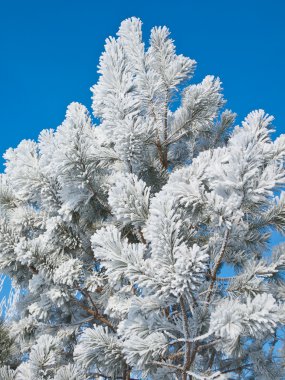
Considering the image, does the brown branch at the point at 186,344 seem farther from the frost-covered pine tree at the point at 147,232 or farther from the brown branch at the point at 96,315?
the brown branch at the point at 96,315

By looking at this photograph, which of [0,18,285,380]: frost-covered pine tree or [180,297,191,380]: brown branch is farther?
[180,297,191,380]: brown branch

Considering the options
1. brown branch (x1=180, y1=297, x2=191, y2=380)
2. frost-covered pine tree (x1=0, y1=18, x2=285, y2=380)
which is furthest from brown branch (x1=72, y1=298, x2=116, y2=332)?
brown branch (x1=180, y1=297, x2=191, y2=380)

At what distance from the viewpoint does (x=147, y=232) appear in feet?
8.91

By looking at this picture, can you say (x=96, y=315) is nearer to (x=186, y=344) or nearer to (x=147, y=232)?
(x=186, y=344)

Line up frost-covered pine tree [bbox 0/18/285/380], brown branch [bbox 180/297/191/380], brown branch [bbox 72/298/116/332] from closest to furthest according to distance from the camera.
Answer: frost-covered pine tree [bbox 0/18/285/380], brown branch [bbox 180/297/191/380], brown branch [bbox 72/298/116/332]

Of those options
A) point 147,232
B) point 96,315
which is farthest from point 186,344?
point 96,315

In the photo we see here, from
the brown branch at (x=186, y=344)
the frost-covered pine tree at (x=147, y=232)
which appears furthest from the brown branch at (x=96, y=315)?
the brown branch at (x=186, y=344)

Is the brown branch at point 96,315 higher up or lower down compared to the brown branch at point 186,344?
higher up

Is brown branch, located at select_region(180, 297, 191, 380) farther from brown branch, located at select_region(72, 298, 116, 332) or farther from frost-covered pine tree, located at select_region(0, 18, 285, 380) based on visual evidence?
brown branch, located at select_region(72, 298, 116, 332)

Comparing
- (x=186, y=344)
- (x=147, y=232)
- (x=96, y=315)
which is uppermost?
(x=147, y=232)

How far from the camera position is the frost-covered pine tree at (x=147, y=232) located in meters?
2.44

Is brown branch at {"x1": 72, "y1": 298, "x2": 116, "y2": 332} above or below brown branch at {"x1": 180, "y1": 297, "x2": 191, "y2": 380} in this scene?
above

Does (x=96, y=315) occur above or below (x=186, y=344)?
above

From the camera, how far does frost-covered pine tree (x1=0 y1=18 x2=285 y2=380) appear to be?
2.44 metres
